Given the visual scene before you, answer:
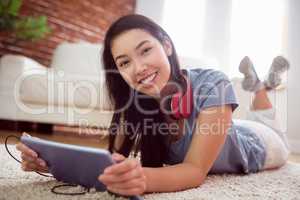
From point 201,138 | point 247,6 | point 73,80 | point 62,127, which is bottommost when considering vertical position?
point 62,127

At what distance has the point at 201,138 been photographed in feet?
2.68

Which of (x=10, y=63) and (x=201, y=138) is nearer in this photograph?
(x=201, y=138)

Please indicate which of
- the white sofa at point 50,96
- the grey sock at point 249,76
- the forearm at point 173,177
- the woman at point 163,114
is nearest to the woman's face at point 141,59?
the woman at point 163,114

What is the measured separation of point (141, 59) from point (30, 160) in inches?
14.7

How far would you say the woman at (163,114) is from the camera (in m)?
0.81

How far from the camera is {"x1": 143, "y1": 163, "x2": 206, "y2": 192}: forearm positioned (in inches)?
29.0

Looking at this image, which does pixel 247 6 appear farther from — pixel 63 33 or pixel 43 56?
pixel 43 56

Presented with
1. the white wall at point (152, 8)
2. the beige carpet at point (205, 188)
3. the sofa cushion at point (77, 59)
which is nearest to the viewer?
the beige carpet at point (205, 188)

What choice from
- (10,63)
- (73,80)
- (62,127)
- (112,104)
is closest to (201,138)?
(112,104)

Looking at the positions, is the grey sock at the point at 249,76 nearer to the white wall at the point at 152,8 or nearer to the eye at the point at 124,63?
the eye at the point at 124,63

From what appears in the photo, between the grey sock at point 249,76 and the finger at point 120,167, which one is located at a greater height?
the grey sock at point 249,76

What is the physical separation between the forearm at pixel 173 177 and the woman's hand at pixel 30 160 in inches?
10.4

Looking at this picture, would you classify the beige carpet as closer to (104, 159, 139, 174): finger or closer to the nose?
(104, 159, 139, 174): finger

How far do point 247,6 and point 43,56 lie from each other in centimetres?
198
